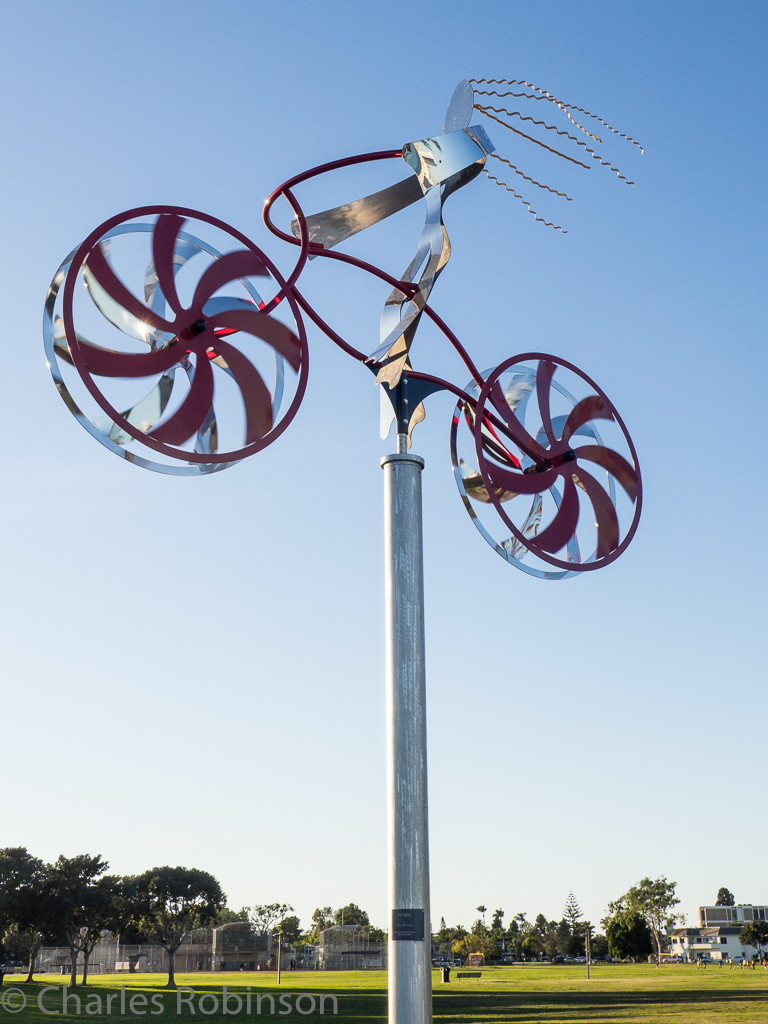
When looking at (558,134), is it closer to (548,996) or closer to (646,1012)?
(646,1012)

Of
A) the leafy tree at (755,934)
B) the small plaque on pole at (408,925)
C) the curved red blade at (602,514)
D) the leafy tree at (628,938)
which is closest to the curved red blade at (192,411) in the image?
the small plaque on pole at (408,925)

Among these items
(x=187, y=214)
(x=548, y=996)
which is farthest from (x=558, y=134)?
(x=548, y=996)

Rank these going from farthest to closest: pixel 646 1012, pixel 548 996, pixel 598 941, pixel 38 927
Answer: pixel 598 941 → pixel 38 927 → pixel 548 996 → pixel 646 1012

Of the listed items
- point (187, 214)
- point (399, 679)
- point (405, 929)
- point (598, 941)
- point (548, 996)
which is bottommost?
point (598, 941)

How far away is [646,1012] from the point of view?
23.8 meters

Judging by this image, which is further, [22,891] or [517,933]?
[517,933]

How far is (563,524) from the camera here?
967 cm

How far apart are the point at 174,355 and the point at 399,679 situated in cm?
314

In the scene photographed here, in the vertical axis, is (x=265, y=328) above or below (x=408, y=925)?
above

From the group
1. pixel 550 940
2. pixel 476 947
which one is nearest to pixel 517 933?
pixel 550 940

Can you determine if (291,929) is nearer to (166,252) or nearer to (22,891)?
(22,891)

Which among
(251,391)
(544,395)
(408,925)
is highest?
(544,395)

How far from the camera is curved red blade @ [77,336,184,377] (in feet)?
22.9

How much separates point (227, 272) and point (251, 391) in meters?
0.99
